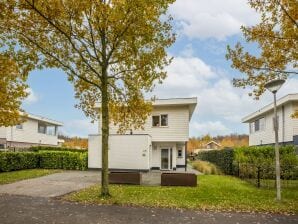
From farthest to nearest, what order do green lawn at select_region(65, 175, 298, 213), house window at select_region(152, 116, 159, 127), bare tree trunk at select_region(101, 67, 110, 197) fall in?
house window at select_region(152, 116, 159, 127)
bare tree trunk at select_region(101, 67, 110, 197)
green lawn at select_region(65, 175, 298, 213)

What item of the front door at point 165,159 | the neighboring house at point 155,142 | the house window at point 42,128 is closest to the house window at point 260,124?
the neighboring house at point 155,142

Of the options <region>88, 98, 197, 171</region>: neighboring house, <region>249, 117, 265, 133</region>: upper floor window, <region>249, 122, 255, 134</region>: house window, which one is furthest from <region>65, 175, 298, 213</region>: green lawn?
<region>249, 122, 255, 134</region>: house window

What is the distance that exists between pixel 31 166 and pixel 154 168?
10.6 metres

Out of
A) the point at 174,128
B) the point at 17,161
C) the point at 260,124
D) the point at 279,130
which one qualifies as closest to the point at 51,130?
the point at 17,161

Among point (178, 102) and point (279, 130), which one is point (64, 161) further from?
point (279, 130)

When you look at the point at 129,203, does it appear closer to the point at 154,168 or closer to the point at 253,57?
the point at 253,57

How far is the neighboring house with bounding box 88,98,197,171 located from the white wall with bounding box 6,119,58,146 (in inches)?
626

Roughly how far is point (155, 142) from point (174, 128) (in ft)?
7.13

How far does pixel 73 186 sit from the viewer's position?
17.1 m

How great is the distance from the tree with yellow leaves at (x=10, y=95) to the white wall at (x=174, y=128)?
12.1 meters

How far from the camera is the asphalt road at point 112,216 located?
30.4 feet

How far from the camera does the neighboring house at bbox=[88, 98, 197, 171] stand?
2767 centimetres

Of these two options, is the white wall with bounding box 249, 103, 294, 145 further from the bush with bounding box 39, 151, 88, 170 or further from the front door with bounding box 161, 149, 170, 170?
the bush with bounding box 39, 151, 88, 170

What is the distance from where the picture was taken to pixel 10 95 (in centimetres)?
2105
